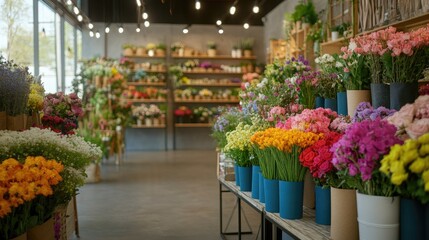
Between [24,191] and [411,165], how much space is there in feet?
5.78

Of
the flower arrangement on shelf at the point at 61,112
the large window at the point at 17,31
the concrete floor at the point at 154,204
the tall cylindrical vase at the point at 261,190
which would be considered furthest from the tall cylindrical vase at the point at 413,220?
the large window at the point at 17,31

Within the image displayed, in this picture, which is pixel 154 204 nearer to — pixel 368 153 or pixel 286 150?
pixel 286 150

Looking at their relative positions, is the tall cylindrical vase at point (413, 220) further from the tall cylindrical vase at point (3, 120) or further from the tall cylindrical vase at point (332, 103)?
the tall cylindrical vase at point (3, 120)

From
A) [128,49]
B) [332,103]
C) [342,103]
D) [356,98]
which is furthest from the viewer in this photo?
[128,49]

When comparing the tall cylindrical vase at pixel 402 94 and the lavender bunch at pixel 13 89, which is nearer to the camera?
the tall cylindrical vase at pixel 402 94

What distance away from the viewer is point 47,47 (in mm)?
9938

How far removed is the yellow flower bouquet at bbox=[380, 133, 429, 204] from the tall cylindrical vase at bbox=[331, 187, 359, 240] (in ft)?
1.44

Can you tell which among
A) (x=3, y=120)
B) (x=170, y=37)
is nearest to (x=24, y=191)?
(x=3, y=120)

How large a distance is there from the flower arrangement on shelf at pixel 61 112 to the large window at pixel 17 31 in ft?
10.1

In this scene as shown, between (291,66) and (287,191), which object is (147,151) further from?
(287,191)

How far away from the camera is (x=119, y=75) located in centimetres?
1049

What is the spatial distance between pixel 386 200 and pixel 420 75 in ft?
3.23

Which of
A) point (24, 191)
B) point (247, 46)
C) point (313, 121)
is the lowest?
point (24, 191)

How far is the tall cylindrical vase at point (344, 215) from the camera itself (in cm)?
224
